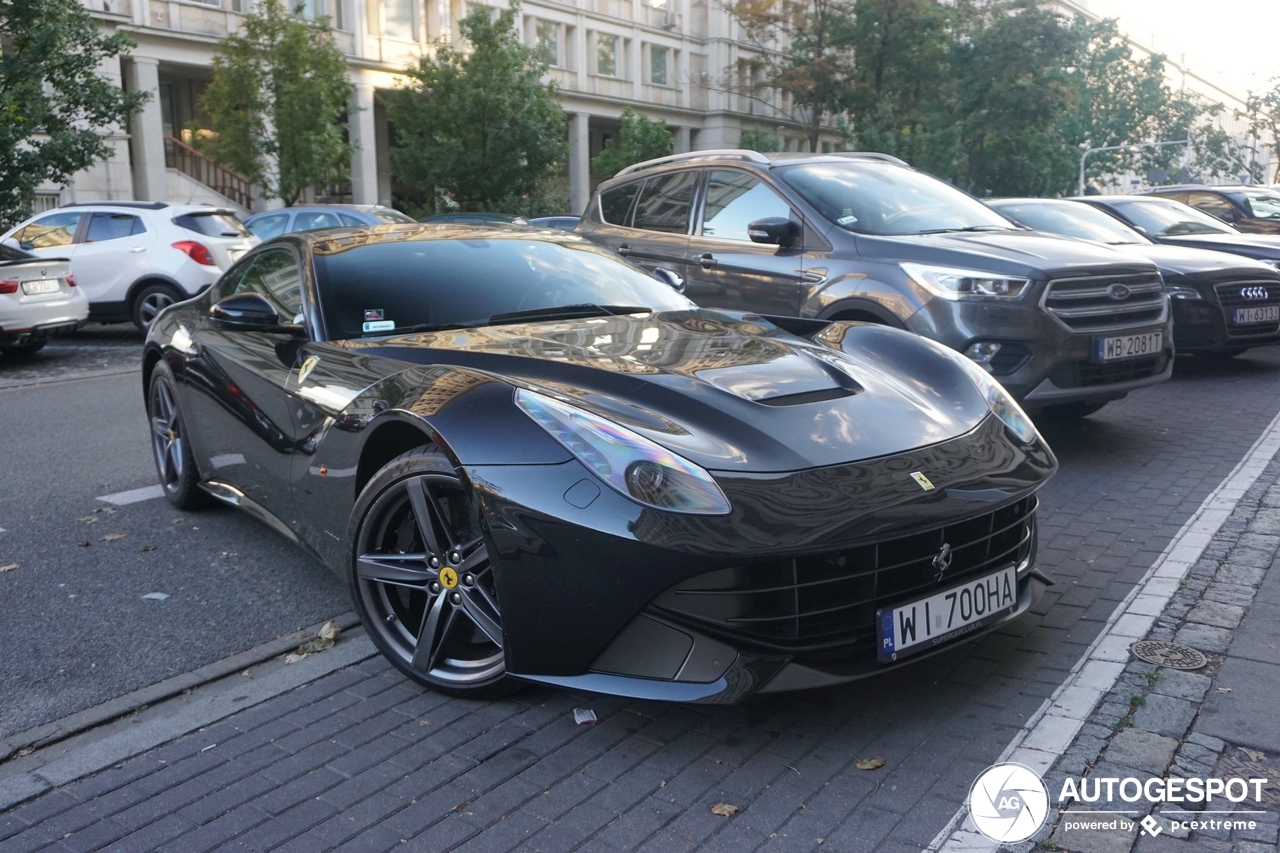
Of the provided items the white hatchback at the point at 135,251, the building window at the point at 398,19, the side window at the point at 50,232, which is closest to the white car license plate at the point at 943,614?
the white hatchback at the point at 135,251

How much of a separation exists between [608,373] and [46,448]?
5.44 metres

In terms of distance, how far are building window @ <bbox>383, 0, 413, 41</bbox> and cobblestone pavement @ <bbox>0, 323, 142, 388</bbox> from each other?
Result: 27759 millimetres

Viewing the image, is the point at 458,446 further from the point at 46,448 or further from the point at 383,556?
the point at 46,448

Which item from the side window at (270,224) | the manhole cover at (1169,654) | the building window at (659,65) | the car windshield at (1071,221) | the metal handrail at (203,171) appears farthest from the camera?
the building window at (659,65)

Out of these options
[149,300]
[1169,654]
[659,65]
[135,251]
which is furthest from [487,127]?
[1169,654]

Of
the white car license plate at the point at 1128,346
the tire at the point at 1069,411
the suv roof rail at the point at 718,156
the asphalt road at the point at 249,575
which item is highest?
the suv roof rail at the point at 718,156

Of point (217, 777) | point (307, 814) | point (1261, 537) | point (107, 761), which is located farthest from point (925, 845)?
point (1261, 537)

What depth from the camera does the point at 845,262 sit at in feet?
22.4

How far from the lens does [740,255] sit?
7445 millimetres

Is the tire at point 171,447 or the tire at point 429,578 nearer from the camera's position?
the tire at point 429,578

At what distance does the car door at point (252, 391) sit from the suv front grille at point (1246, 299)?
24.7 feet

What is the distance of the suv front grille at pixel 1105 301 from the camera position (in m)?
6.27

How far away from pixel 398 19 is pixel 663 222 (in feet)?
117

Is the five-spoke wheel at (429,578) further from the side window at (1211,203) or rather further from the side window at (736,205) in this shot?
the side window at (1211,203)
